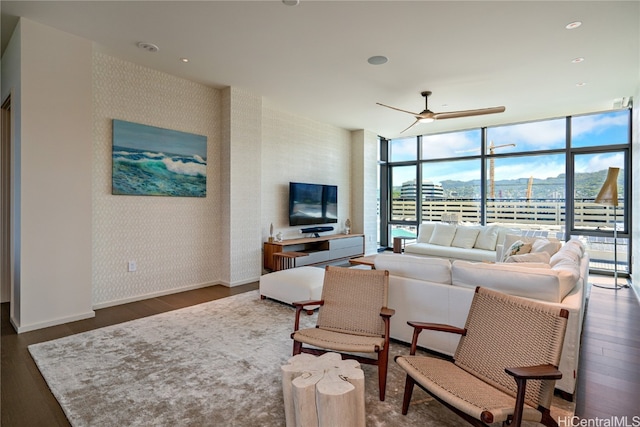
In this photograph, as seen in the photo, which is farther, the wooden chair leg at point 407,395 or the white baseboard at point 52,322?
the white baseboard at point 52,322

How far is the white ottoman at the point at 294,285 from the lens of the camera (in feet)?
12.3

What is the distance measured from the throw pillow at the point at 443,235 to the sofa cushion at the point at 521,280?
13.5 ft

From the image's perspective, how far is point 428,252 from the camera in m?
6.17

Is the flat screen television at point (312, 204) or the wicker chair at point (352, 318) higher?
the flat screen television at point (312, 204)

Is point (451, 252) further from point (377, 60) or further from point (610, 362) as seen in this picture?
point (377, 60)

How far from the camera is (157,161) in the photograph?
4387mm

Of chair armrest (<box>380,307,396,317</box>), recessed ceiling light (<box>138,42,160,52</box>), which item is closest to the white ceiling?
recessed ceiling light (<box>138,42,160,52</box>)

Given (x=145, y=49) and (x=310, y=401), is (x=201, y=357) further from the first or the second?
(x=145, y=49)

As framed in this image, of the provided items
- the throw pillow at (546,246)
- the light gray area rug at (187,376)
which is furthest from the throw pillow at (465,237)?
the light gray area rug at (187,376)

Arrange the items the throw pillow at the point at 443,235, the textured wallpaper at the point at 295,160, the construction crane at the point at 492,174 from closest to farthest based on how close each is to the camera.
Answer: the textured wallpaper at the point at 295,160, the throw pillow at the point at 443,235, the construction crane at the point at 492,174

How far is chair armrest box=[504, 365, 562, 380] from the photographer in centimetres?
142

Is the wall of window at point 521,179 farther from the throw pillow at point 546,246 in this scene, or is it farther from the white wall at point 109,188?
the white wall at point 109,188

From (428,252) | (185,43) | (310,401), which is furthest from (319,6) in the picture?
(428,252)
